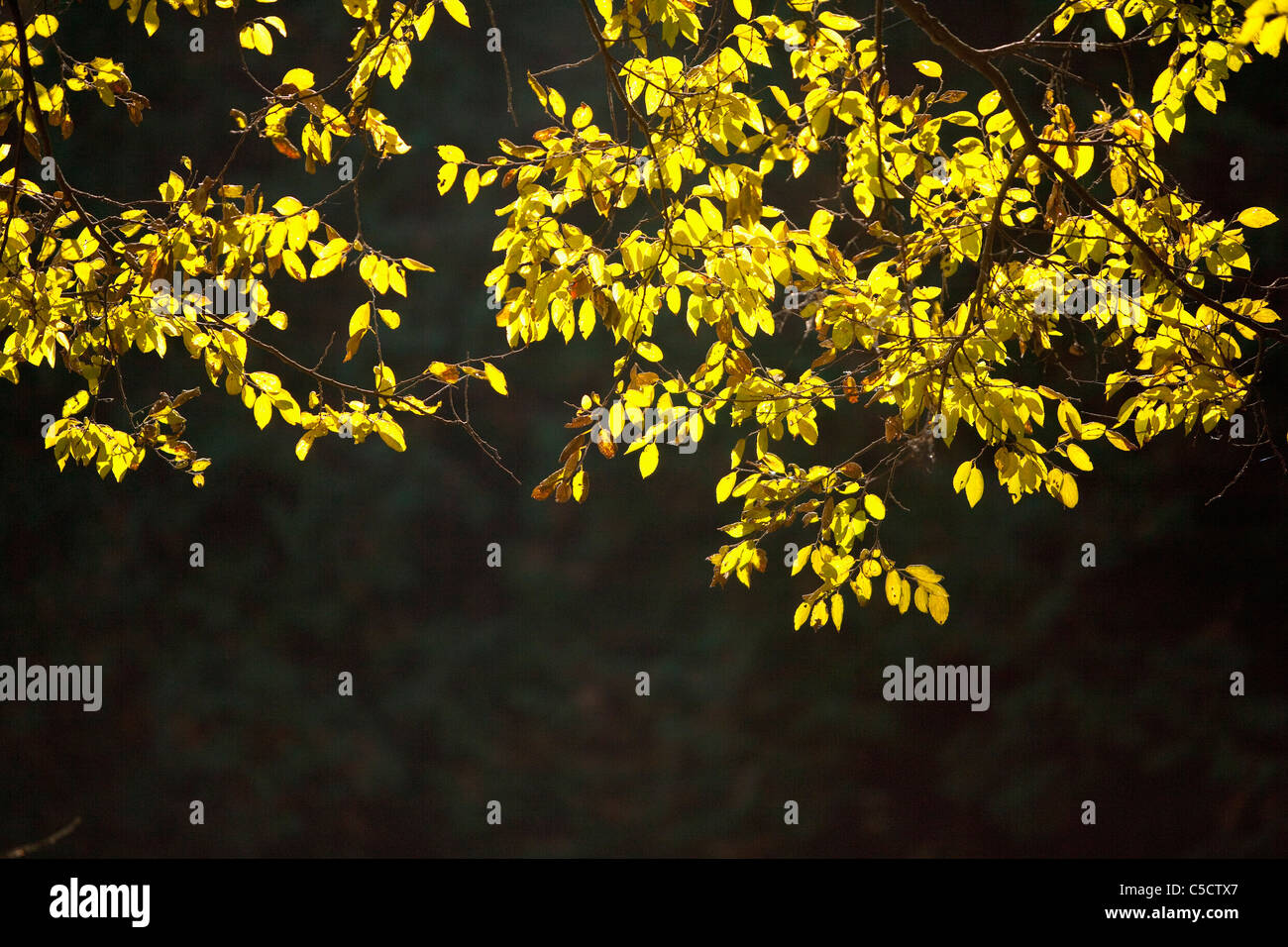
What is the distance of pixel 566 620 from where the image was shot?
15.5 feet

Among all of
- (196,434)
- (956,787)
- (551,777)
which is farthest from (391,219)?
(956,787)

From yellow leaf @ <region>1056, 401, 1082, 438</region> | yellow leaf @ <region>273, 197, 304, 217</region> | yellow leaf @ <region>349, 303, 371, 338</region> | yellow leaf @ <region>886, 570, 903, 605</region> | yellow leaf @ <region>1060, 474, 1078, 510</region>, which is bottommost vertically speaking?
yellow leaf @ <region>886, 570, 903, 605</region>

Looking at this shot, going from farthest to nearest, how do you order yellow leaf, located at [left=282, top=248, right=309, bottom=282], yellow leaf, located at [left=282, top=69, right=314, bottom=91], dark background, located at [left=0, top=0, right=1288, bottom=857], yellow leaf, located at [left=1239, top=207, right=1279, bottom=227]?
dark background, located at [left=0, top=0, right=1288, bottom=857] < yellow leaf, located at [left=1239, top=207, right=1279, bottom=227] < yellow leaf, located at [left=282, top=248, right=309, bottom=282] < yellow leaf, located at [left=282, top=69, right=314, bottom=91]

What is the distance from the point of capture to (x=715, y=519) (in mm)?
4711

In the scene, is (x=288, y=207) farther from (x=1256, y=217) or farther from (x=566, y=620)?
(x=566, y=620)

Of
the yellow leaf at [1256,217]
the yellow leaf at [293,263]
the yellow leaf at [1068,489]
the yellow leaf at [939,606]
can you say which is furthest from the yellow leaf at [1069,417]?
the yellow leaf at [293,263]

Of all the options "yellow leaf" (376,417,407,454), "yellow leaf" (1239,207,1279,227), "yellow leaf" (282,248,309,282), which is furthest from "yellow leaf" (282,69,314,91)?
"yellow leaf" (1239,207,1279,227)

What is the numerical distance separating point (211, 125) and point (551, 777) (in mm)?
3123

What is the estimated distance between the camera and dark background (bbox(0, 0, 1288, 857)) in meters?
4.72

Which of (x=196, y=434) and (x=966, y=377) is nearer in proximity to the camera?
(x=966, y=377)

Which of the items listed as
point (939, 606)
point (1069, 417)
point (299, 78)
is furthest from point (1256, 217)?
point (299, 78)

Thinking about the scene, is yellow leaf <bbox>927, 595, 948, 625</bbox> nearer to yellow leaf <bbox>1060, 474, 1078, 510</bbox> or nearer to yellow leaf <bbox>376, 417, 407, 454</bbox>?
yellow leaf <bbox>1060, 474, 1078, 510</bbox>

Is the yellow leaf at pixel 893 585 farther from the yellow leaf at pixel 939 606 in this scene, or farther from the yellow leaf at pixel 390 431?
the yellow leaf at pixel 390 431

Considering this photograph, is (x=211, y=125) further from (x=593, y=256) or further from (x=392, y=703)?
(x=593, y=256)
